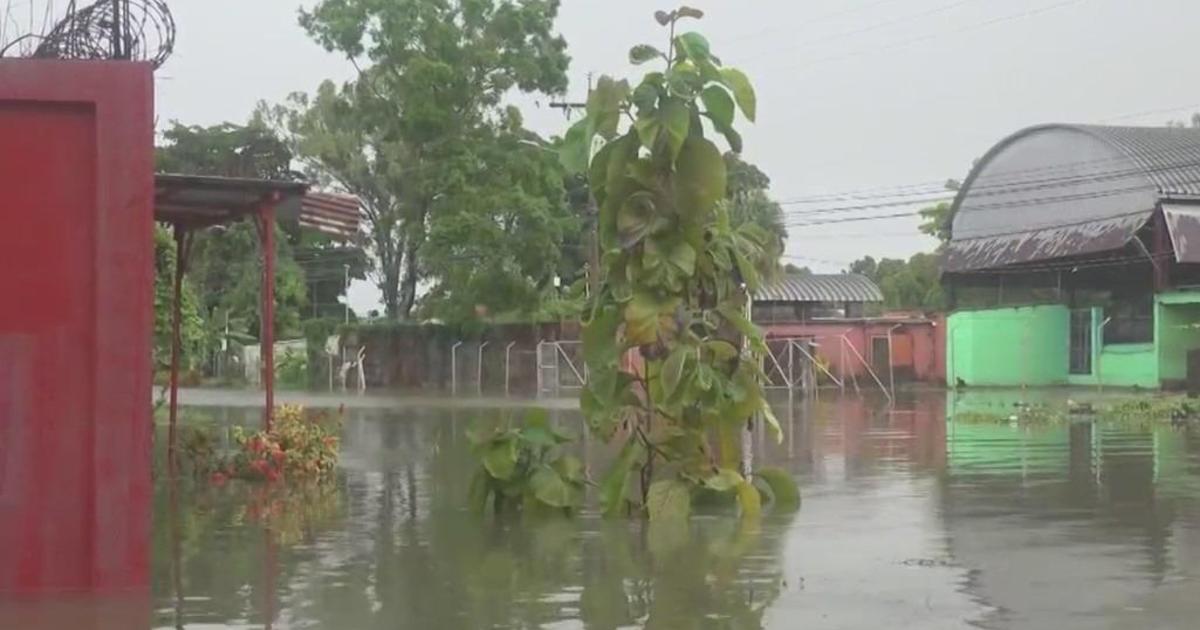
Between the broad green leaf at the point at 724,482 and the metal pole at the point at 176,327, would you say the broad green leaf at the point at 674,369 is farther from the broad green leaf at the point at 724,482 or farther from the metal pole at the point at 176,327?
the metal pole at the point at 176,327

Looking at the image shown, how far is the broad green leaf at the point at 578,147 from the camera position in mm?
12352

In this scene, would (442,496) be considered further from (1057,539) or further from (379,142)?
(379,142)

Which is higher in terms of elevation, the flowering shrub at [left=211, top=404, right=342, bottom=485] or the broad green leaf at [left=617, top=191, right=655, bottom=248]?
the broad green leaf at [left=617, top=191, right=655, bottom=248]

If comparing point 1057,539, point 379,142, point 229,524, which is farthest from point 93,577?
point 379,142

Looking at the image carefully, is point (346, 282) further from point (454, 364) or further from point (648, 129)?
point (648, 129)

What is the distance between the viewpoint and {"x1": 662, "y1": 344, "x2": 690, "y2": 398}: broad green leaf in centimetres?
1200

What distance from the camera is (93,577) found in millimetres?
8484

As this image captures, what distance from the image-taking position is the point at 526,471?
12906mm

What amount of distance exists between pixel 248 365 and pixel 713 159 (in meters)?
49.0

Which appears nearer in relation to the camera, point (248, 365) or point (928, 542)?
point (928, 542)

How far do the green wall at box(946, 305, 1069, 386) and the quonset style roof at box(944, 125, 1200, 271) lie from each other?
188cm

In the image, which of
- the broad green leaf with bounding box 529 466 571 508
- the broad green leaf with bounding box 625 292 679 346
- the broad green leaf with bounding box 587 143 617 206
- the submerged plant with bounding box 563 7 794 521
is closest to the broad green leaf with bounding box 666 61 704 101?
the submerged plant with bounding box 563 7 794 521

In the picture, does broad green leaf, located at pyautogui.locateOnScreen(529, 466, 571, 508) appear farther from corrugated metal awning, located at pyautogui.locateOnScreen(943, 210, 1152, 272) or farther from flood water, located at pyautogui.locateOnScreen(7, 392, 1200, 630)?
corrugated metal awning, located at pyautogui.locateOnScreen(943, 210, 1152, 272)

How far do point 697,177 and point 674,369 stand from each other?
150cm
